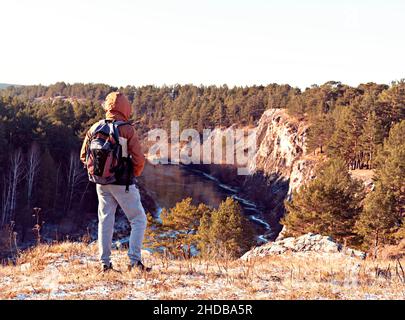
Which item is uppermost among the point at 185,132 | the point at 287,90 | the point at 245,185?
the point at 287,90

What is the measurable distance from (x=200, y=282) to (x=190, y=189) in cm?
6002

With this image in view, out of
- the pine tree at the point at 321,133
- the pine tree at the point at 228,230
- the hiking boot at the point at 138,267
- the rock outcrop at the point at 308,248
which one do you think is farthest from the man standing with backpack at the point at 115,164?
the pine tree at the point at 321,133

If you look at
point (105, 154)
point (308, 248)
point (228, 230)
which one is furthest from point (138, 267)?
point (228, 230)

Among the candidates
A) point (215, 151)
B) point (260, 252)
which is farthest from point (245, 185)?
point (260, 252)

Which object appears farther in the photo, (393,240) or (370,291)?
(393,240)

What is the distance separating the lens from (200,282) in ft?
18.7

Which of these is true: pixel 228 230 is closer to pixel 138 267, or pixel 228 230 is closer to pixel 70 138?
pixel 138 267

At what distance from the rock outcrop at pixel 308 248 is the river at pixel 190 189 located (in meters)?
32.0

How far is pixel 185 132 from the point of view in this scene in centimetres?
9712

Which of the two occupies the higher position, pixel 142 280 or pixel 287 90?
pixel 287 90
